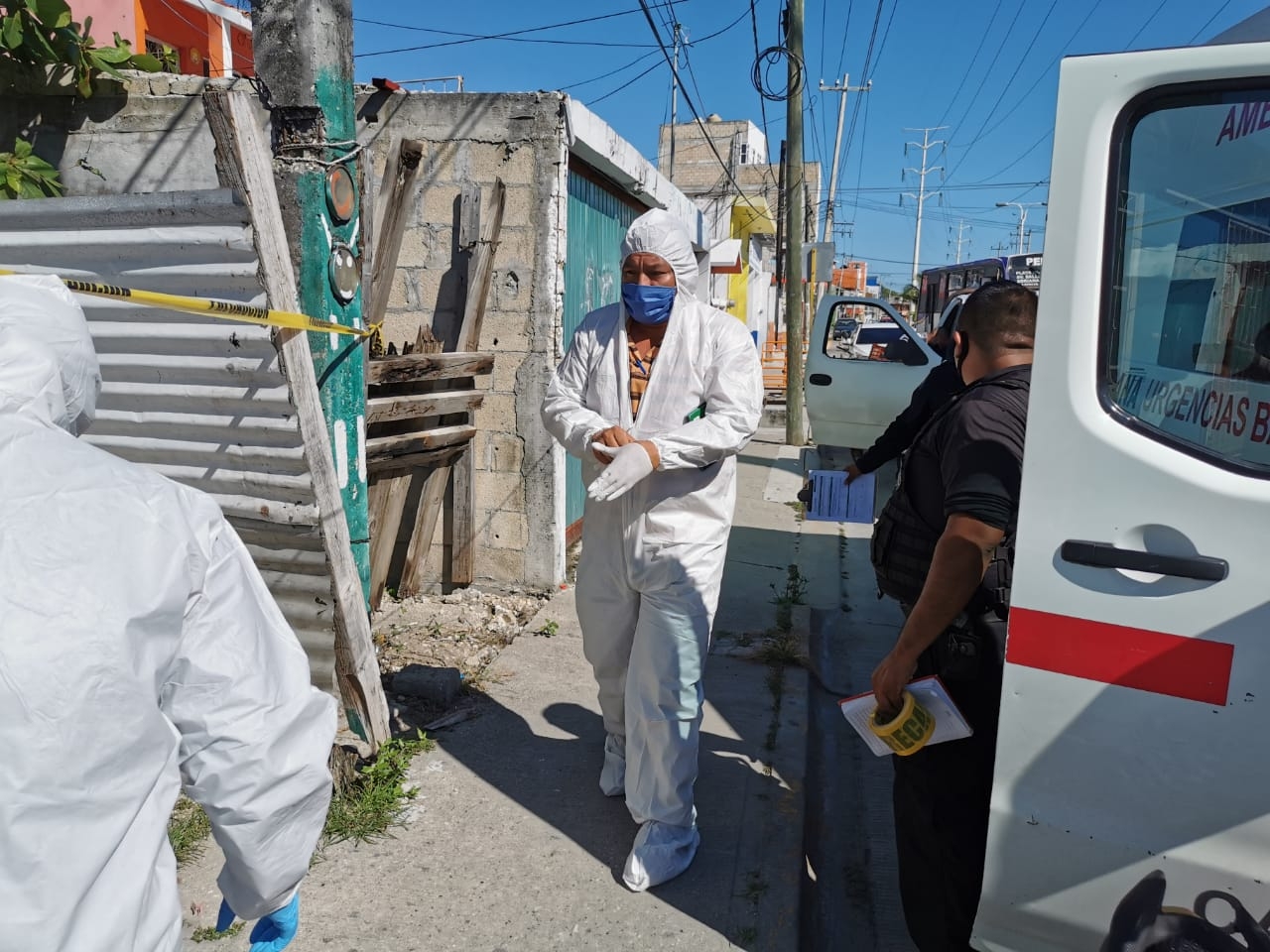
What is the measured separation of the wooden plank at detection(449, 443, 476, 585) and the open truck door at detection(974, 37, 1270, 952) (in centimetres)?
393

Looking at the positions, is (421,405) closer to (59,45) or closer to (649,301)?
(649,301)

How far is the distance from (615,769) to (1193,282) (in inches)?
89.7

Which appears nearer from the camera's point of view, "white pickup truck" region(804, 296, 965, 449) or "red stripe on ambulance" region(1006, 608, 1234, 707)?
"red stripe on ambulance" region(1006, 608, 1234, 707)

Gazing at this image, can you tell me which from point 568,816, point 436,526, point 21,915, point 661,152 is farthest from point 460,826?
point 661,152

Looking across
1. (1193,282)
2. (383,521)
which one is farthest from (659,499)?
(383,521)

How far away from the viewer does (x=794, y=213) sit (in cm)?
1205

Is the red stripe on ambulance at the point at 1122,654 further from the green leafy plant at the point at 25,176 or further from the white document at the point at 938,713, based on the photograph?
the green leafy plant at the point at 25,176

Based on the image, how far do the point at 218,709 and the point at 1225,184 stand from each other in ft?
6.35

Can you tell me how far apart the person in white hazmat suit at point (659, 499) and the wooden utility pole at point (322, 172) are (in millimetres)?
823

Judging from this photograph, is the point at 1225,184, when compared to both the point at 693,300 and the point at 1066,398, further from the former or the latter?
the point at 693,300

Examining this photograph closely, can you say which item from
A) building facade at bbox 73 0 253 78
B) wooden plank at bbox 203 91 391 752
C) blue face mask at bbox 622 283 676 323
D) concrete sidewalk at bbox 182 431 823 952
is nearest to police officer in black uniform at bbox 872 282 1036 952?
concrete sidewalk at bbox 182 431 823 952

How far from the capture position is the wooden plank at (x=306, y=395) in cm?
243

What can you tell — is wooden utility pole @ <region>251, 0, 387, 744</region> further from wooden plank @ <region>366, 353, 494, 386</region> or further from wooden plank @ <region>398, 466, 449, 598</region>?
wooden plank @ <region>398, 466, 449, 598</region>

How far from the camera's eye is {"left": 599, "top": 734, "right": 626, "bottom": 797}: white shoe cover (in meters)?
3.13
